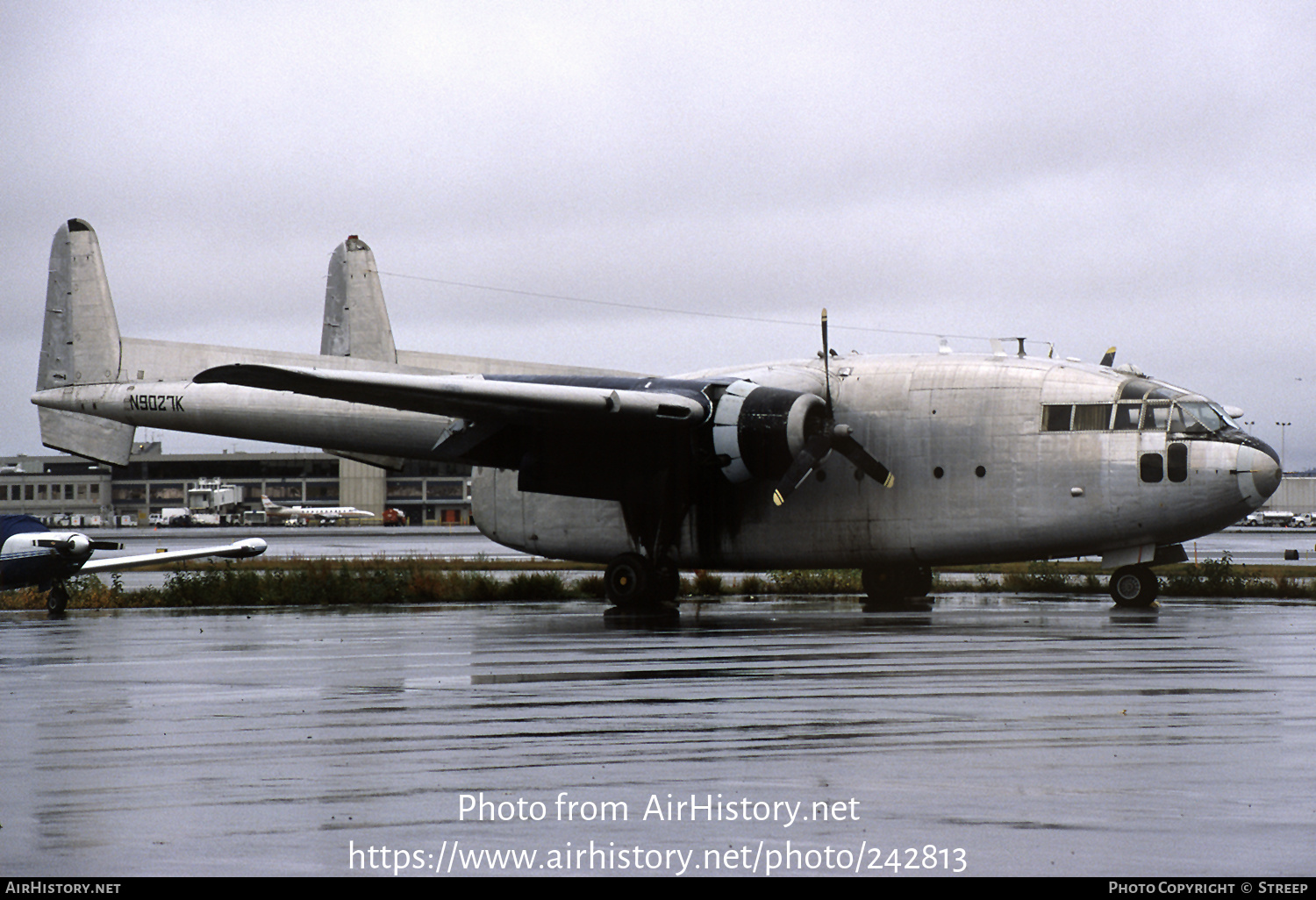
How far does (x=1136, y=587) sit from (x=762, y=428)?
7.02 m

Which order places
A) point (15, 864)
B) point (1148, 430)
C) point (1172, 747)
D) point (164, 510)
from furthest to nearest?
point (164, 510), point (1148, 430), point (1172, 747), point (15, 864)

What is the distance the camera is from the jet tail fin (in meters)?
30.2

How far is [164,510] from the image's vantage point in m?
136

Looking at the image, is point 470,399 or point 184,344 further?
point 184,344

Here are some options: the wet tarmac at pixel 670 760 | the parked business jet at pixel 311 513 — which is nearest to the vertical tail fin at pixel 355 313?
the wet tarmac at pixel 670 760

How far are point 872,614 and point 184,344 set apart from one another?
16.9 meters

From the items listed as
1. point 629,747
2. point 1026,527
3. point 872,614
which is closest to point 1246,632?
point 1026,527

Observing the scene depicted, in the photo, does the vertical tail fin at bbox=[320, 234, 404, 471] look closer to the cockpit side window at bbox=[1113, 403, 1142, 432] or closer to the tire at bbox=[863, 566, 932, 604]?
the tire at bbox=[863, 566, 932, 604]

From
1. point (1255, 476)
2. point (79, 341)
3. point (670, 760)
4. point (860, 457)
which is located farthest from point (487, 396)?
point (670, 760)

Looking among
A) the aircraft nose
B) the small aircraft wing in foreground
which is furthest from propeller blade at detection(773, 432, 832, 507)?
the small aircraft wing in foreground

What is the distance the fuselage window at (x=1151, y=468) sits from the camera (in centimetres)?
2175

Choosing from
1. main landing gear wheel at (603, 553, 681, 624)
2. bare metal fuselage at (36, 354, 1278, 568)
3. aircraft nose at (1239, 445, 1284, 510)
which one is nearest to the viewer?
aircraft nose at (1239, 445, 1284, 510)

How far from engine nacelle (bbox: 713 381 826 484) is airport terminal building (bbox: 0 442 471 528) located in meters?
119
